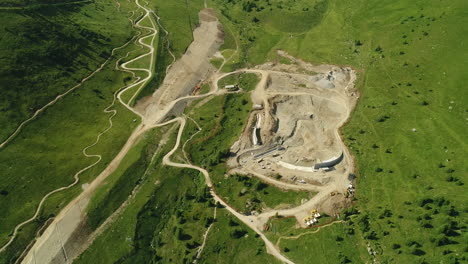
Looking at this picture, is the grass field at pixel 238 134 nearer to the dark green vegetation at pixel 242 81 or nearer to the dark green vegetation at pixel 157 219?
the dark green vegetation at pixel 157 219

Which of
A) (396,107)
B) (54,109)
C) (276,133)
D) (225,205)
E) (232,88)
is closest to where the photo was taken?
(225,205)

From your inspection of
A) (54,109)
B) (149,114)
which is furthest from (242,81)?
(54,109)

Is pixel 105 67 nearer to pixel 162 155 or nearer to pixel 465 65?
pixel 162 155

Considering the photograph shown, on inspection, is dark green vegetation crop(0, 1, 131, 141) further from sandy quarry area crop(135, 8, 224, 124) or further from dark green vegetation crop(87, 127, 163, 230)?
dark green vegetation crop(87, 127, 163, 230)

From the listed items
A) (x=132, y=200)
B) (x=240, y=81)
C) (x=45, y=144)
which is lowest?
(x=132, y=200)

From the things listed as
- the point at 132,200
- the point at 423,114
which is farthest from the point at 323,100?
the point at 132,200

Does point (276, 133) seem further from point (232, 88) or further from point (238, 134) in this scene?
point (232, 88)
